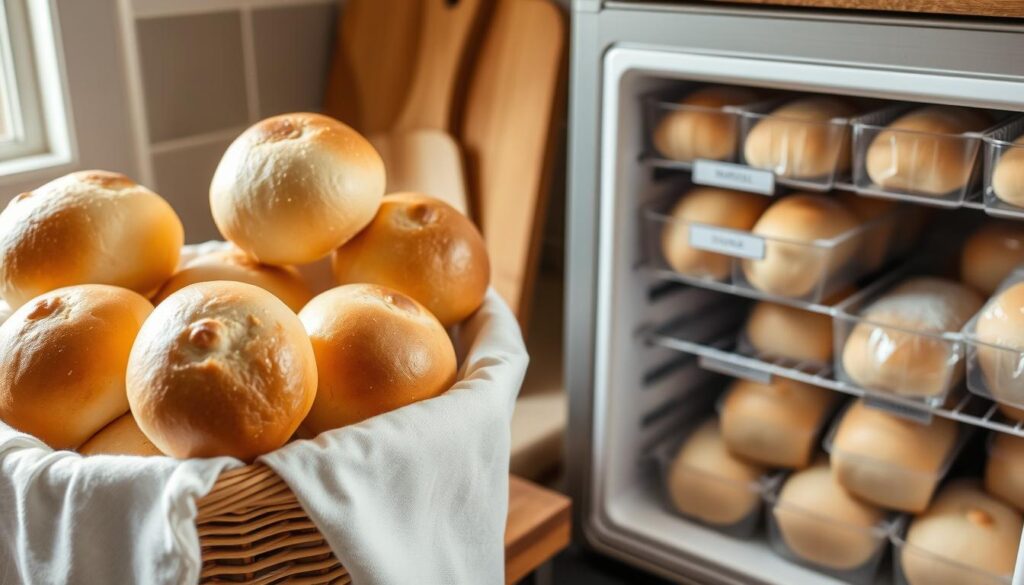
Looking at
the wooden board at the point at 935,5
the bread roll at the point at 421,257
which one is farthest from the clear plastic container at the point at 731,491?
the wooden board at the point at 935,5

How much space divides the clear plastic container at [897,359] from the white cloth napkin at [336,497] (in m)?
0.43

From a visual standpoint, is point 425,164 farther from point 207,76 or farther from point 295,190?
point 295,190

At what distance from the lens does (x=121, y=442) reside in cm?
74

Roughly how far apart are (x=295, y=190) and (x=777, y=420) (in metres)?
0.68

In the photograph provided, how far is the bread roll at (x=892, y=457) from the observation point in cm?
107

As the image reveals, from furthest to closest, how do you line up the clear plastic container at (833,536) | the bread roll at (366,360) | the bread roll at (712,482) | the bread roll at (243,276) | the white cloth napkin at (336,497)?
the bread roll at (712,482)
the clear plastic container at (833,536)
the bread roll at (243,276)
the bread roll at (366,360)
the white cloth napkin at (336,497)

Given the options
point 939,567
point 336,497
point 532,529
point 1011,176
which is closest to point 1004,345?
point 1011,176

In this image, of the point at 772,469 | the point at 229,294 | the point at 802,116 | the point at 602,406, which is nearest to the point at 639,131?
the point at 802,116

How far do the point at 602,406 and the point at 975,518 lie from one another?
1.42 ft

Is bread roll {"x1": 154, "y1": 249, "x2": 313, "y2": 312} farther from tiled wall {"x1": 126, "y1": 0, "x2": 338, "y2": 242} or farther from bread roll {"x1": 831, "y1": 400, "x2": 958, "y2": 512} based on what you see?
bread roll {"x1": 831, "y1": 400, "x2": 958, "y2": 512}

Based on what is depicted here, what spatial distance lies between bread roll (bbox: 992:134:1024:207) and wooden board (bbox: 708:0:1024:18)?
0.43ft

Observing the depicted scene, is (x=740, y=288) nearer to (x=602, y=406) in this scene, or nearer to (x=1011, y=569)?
(x=602, y=406)

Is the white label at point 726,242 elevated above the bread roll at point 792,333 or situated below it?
above

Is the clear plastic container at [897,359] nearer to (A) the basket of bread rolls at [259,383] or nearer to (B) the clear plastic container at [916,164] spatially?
(B) the clear plastic container at [916,164]
